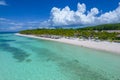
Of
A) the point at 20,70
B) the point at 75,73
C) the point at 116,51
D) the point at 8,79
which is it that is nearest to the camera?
the point at 8,79

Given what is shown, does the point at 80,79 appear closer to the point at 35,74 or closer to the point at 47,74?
the point at 47,74

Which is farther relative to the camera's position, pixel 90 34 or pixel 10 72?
pixel 90 34

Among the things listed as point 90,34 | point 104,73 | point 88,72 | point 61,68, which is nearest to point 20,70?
point 61,68

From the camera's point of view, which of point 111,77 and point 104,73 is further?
point 104,73

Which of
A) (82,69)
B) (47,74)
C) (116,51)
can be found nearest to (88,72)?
(82,69)

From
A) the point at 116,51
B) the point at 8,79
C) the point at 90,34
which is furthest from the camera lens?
the point at 90,34

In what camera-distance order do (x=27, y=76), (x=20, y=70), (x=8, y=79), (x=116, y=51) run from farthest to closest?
(x=116, y=51), (x=20, y=70), (x=27, y=76), (x=8, y=79)

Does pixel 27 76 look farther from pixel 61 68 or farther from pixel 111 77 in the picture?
pixel 111 77

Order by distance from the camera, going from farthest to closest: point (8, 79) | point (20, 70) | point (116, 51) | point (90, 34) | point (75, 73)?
1. point (90, 34)
2. point (116, 51)
3. point (20, 70)
4. point (75, 73)
5. point (8, 79)
